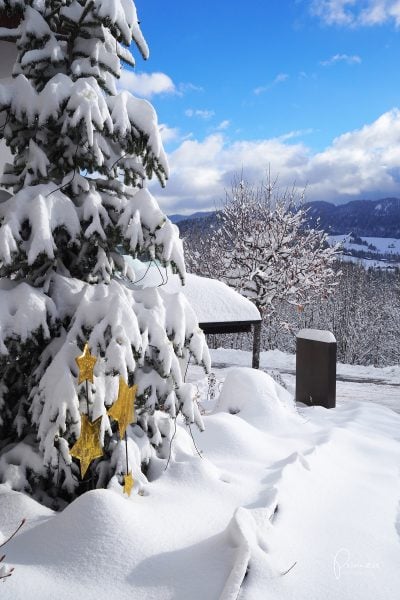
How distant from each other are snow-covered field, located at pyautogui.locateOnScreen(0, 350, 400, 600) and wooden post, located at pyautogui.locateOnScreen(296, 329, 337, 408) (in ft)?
15.6

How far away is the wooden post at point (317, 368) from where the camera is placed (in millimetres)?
9664

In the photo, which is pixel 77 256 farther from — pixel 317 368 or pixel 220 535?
pixel 317 368

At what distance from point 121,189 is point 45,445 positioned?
82.6 inches

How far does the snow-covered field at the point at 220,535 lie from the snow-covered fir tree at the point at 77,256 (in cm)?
41

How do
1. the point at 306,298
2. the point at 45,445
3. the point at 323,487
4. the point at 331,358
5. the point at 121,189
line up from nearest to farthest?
the point at 45,445
the point at 121,189
the point at 323,487
the point at 331,358
the point at 306,298

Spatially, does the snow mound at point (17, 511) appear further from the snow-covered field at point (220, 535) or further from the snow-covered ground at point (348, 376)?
the snow-covered ground at point (348, 376)

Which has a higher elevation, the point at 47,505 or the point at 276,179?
the point at 276,179

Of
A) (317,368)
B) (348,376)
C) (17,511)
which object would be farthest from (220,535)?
(348,376)

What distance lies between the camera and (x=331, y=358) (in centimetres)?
961

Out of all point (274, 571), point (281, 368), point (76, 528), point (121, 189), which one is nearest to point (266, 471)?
point (274, 571)

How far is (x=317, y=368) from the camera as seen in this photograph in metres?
9.80

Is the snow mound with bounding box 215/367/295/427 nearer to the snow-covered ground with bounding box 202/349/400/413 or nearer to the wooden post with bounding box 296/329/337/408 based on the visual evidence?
the wooden post with bounding box 296/329/337/408

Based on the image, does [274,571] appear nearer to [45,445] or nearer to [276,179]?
[45,445]

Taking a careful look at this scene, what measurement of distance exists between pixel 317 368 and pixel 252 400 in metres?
3.27
